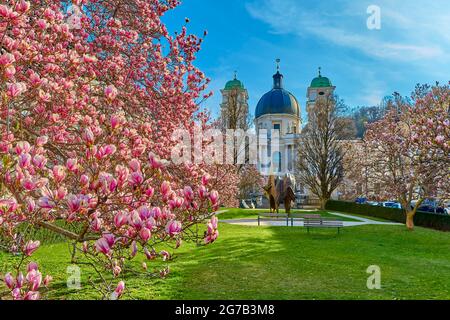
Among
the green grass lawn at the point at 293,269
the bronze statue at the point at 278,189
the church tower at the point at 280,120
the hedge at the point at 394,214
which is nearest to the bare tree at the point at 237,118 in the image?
the bronze statue at the point at 278,189

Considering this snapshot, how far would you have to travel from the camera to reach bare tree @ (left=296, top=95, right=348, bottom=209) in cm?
3581

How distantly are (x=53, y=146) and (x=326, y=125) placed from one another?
34.6 meters

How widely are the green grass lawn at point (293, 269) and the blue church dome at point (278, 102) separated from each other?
160ft

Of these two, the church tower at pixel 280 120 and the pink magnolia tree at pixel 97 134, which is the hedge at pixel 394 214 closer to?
the pink magnolia tree at pixel 97 134

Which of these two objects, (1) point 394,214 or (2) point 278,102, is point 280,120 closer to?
(2) point 278,102

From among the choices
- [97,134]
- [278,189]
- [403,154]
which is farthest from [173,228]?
[278,189]

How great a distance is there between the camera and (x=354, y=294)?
705 cm

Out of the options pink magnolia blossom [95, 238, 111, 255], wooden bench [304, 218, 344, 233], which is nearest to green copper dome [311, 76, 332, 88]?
wooden bench [304, 218, 344, 233]

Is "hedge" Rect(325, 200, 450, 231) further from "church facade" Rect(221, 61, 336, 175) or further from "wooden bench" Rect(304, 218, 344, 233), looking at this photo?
"church facade" Rect(221, 61, 336, 175)

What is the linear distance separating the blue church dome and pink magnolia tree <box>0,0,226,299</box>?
54.6 m

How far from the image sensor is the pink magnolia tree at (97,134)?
2703 millimetres

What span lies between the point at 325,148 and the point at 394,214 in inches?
472

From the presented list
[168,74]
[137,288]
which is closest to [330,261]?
[137,288]
